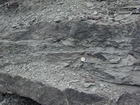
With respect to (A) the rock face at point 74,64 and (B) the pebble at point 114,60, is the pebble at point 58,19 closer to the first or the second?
(A) the rock face at point 74,64

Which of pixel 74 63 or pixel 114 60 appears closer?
pixel 114 60

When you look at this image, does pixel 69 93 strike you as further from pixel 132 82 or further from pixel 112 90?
pixel 132 82

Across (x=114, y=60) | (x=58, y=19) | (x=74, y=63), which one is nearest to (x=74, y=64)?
(x=74, y=63)

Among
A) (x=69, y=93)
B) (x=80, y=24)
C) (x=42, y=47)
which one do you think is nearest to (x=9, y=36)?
(x=42, y=47)

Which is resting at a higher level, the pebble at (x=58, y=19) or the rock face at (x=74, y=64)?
the pebble at (x=58, y=19)

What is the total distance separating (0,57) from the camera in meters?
4.73

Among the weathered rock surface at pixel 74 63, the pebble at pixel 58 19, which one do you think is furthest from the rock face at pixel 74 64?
the pebble at pixel 58 19

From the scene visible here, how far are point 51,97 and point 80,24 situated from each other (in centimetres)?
159

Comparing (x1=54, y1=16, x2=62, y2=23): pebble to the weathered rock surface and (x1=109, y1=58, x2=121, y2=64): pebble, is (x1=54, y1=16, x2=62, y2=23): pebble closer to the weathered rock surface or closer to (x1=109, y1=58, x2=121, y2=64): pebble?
the weathered rock surface

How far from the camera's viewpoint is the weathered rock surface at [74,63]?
11.1ft

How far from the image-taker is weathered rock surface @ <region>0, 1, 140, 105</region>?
339 centimetres

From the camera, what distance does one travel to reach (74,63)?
13.0 ft

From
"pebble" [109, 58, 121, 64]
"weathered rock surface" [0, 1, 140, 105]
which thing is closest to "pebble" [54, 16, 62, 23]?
"weathered rock surface" [0, 1, 140, 105]

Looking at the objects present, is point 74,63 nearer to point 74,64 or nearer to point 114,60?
point 74,64
